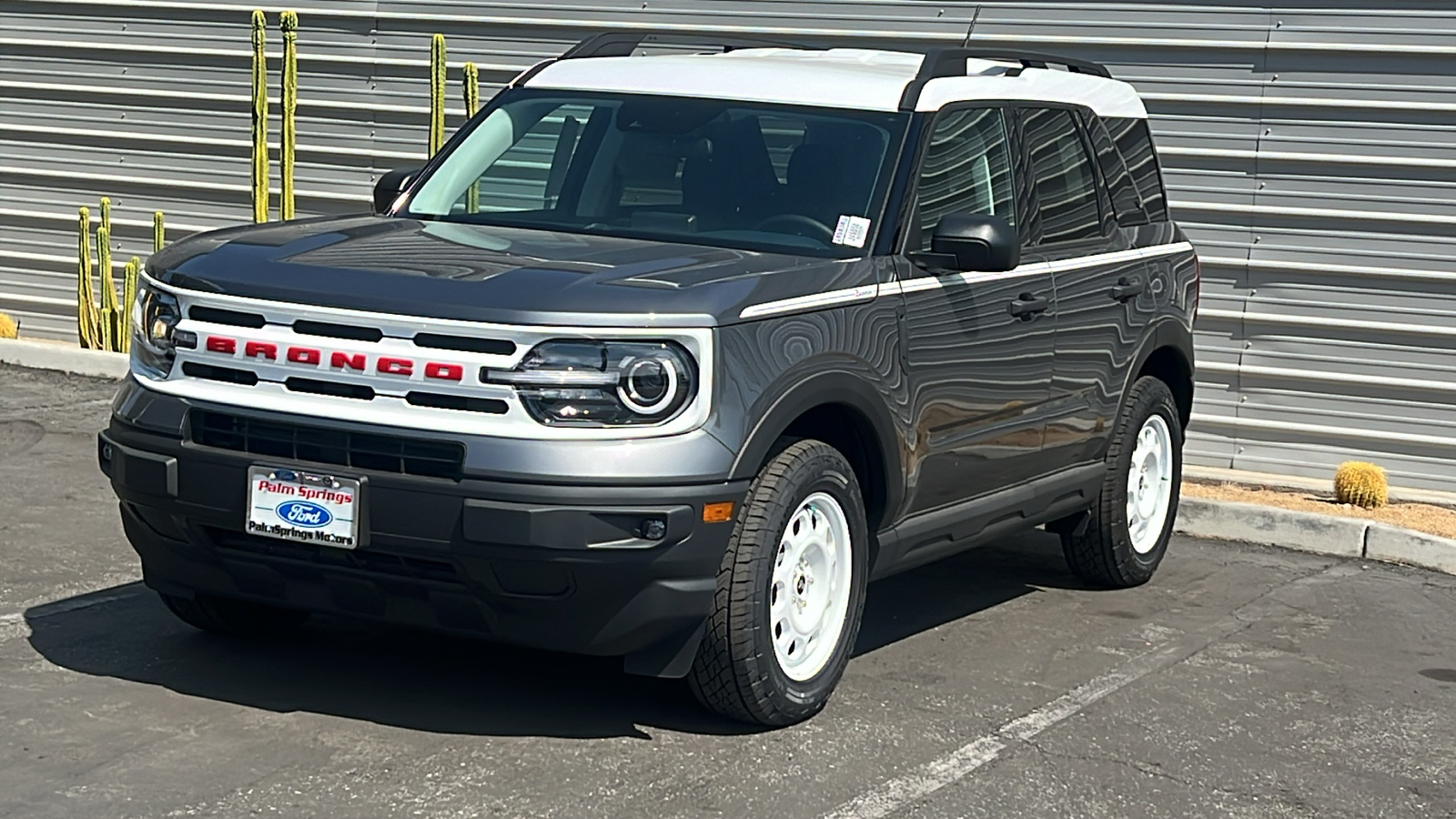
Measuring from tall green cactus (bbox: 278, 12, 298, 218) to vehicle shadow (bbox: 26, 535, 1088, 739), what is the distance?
5.61m

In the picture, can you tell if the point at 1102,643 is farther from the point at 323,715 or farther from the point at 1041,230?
the point at 323,715

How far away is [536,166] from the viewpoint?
6641mm

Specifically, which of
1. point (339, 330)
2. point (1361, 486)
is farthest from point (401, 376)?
point (1361, 486)

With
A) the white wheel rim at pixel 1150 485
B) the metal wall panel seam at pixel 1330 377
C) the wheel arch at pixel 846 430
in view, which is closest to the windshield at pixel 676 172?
the wheel arch at pixel 846 430

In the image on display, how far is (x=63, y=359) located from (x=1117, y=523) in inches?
270

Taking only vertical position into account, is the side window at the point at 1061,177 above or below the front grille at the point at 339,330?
above

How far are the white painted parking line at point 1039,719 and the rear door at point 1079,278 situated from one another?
77 centimetres

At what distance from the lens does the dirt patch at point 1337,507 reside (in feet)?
31.0

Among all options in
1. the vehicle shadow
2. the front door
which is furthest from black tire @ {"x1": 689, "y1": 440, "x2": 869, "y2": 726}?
the front door

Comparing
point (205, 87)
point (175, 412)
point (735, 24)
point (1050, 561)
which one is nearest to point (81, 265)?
point (205, 87)

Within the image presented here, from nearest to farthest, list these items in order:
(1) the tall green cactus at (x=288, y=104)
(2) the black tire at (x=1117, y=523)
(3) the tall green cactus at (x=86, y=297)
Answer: (2) the black tire at (x=1117, y=523)
(1) the tall green cactus at (x=288, y=104)
(3) the tall green cactus at (x=86, y=297)

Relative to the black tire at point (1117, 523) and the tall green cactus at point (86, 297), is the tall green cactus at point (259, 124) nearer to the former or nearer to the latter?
the tall green cactus at point (86, 297)

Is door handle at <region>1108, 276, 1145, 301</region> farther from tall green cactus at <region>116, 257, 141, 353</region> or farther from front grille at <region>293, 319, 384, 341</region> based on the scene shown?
tall green cactus at <region>116, 257, 141, 353</region>

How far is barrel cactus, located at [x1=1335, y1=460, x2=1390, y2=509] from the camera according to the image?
966 centimetres
